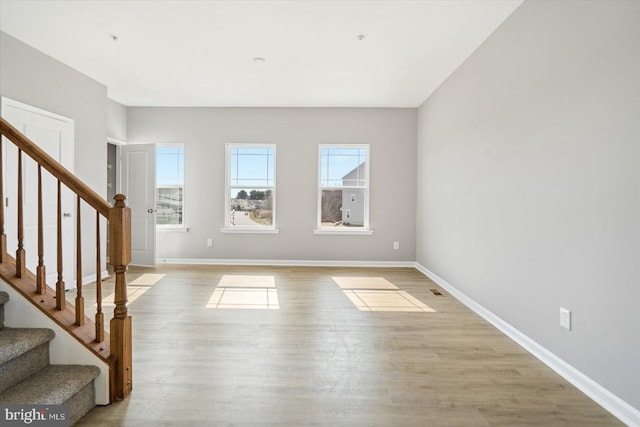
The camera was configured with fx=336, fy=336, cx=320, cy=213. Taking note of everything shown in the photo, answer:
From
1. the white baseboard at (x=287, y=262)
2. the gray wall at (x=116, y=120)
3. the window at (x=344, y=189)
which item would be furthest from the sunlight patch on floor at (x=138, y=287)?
the window at (x=344, y=189)

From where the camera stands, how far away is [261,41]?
3359 millimetres

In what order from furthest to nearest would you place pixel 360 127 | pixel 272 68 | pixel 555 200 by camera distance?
pixel 360 127 < pixel 272 68 < pixel 555 200

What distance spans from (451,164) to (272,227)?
9.97 feet

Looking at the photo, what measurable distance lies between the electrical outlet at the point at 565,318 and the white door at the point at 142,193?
5.33m

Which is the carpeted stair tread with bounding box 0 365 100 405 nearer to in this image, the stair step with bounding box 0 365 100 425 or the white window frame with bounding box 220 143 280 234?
the stair step with bounding box 0 365 100 425

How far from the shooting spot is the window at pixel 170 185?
Answer: 19.0 ft

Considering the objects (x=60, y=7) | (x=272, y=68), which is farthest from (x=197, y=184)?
→ (x=60, y=7)

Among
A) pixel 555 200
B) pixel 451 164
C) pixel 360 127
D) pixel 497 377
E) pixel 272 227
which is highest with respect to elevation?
pixel 360 127

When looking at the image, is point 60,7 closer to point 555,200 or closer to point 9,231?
point 9,231

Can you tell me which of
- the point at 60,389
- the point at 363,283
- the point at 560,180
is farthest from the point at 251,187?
the point at 560,180

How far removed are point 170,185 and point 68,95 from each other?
2045 mm

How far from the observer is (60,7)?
2.84 meters

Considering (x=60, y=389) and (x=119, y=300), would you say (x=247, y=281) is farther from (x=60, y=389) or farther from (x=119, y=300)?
(x=60, y=389)

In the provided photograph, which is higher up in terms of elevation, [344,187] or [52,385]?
[344,187]
